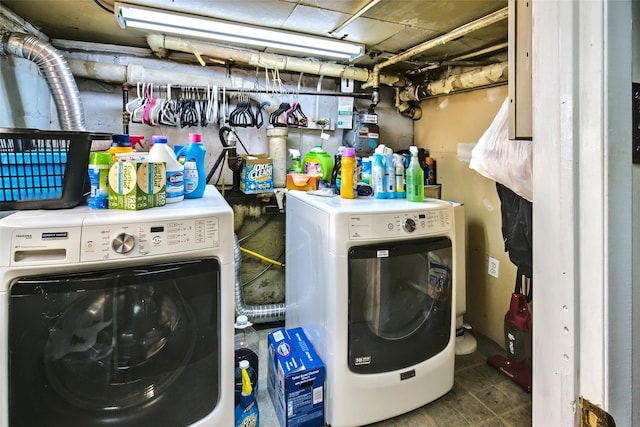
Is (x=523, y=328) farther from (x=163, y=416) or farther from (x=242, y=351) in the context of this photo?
(x=163, y=416)

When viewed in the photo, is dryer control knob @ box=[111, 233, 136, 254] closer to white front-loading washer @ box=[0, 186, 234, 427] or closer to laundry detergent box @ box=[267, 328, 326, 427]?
white front-loading washer @ box=[0, 186, 234, 427]

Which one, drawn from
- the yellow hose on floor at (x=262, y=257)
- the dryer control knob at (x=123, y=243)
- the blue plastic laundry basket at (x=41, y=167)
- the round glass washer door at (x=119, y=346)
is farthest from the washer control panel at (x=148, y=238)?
the yellow hose on floor at (x=262, y=257)

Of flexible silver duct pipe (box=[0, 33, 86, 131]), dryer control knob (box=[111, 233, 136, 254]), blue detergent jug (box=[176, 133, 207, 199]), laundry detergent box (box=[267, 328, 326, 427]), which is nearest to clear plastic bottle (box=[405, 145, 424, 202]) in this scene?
laundry detergent box (box=[267, 328, 326, 427])

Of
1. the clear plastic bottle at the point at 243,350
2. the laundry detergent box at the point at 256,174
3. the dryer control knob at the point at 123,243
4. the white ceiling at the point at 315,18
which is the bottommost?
the clear plastic bottle at the point at 243,350

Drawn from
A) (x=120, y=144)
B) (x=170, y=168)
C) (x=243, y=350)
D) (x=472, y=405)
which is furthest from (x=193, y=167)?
(x=472, y=405)

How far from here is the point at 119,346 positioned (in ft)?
3.85

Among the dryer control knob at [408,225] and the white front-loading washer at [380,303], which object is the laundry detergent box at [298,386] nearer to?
the white front-loading washer at [380,303]

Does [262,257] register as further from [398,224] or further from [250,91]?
[398,224]

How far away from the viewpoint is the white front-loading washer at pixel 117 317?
1065 mm

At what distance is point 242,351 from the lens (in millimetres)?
1858

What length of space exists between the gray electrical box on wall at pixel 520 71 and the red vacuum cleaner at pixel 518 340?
1621mm

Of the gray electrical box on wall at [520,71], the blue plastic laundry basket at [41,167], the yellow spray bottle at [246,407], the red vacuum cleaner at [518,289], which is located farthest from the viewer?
the red vacuum cleaner at [518,289]

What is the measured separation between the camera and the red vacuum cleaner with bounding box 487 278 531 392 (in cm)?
205

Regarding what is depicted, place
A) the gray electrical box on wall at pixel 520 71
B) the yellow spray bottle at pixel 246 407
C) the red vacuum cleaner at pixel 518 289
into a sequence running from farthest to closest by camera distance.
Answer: the red vacuum cleaner at pixel 518 289
the yellow spray bottle at pixel 246 407
the gray electrical box on wall at pixel 520 71
